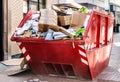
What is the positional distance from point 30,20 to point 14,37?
2.56 ft

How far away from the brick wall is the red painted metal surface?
2.59 meters

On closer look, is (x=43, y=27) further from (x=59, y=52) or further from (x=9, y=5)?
(x=9, y=5)

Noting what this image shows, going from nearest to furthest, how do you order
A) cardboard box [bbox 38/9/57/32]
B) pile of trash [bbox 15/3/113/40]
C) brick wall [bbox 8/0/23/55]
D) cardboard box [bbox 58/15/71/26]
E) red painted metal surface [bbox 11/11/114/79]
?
red painted metal surface [bbox 11/11/114/79] < pile of trash [bbox 15/3/113/40] < cardboard box [bbox 38/9/57/32] < cardboard box [bbox 58/15/71/26] < brick wall [bbox 8/0/23/55]

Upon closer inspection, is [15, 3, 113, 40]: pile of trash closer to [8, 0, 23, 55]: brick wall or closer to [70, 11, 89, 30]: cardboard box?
[70, 11, 89, 30]: cardboard box

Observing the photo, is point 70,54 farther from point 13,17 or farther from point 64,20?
point 13,17

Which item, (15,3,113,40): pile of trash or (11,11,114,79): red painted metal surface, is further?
(15,3,113,40): pile of trash

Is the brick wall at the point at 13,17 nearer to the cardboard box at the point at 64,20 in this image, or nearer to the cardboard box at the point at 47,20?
the cardboard box at the point at 47,20

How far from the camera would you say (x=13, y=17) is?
35.1ft

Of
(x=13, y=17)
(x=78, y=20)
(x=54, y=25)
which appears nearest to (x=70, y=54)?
(x=54, y=25)

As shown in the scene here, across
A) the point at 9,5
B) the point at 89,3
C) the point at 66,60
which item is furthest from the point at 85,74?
the point at 89,3

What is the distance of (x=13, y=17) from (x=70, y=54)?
467 centimetres

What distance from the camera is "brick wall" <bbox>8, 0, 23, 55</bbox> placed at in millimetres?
10172

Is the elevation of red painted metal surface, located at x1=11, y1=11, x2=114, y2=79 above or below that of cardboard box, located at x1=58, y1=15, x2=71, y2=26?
below

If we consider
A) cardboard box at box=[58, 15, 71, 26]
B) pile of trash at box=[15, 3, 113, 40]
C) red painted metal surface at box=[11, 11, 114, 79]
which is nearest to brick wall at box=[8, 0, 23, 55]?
red painted metal surface at box=[11, 11, 114, 79]
